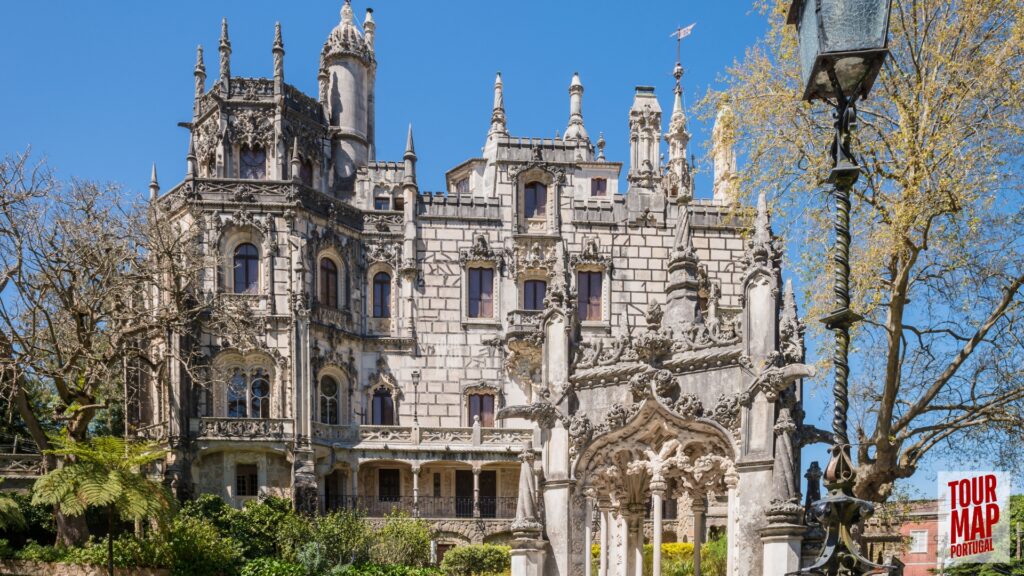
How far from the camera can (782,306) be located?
46.6ft

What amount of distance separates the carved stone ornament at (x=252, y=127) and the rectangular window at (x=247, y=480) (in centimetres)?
1247

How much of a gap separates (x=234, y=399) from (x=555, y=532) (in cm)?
2856

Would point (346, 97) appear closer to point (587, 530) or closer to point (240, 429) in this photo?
point (240, 429)

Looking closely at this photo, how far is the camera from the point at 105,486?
27812 mm

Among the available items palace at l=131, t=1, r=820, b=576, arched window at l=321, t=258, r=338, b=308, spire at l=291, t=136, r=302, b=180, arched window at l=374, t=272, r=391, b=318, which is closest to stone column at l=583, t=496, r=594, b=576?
palace at l=131, t=1, r=820, b=576

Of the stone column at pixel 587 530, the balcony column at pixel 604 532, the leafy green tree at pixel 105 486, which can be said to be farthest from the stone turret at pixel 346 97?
the stone column at pixel 587 530

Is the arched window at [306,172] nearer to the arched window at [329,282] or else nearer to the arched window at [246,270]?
the arched window at [329,282]

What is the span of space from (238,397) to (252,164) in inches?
363

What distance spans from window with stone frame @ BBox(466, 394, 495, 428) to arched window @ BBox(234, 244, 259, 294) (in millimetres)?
9652

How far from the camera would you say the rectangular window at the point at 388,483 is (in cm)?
4406

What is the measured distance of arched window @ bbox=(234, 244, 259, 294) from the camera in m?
42.2

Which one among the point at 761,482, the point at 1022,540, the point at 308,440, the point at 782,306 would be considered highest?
the point at 782,306

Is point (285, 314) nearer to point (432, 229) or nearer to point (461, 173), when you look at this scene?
point (432, 229)

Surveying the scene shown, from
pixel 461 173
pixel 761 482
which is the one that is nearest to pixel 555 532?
pixel 761 482
